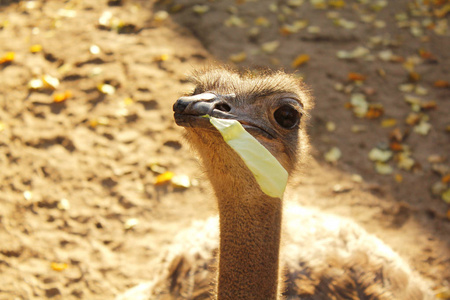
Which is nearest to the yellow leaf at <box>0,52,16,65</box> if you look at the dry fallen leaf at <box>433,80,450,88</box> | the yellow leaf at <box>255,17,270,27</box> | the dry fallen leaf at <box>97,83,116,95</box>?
the dry fallen leaf at <box>97,83,116,95</box>

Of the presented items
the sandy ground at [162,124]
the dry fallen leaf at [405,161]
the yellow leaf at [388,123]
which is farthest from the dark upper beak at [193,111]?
the yellow leaf at [388,123]

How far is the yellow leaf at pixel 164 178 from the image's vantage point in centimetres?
380

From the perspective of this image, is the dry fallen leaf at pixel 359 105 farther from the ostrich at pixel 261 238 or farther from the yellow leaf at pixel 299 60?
the ostrich at pixel 261 238

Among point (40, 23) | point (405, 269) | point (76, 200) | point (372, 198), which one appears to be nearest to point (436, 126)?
point (372, 198)

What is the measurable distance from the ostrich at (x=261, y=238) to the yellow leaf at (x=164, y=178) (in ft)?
4.13

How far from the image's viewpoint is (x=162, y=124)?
4.25 meters

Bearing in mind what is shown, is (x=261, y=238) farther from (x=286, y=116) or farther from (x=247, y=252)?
(x=286, y=116)

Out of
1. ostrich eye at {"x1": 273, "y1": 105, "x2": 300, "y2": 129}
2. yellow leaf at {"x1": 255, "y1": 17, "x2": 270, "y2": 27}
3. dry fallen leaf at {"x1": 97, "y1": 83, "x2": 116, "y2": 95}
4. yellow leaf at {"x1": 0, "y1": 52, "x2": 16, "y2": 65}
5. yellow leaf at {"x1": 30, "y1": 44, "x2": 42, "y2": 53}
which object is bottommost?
ostrich eye at {"x1": 273, "y1": 105, "x2": 300, "y2": 129}

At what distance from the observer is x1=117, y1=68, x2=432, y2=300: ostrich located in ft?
5.68

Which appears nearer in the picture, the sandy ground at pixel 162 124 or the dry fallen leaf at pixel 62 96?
the sandy ground at pixel 162 124

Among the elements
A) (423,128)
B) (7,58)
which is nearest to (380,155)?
(423,128)

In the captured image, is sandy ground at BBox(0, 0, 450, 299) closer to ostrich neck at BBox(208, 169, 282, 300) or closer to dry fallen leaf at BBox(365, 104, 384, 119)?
dry fallen leaf at BBox(365, 104, 384, 119)

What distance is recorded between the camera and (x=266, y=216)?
1.85 metres

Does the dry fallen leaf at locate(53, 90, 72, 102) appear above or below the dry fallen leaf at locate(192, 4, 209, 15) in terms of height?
below
